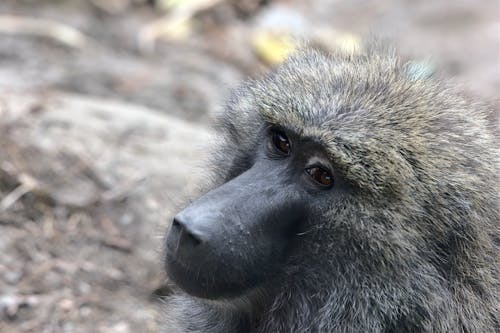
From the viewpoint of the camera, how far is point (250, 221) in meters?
2.93

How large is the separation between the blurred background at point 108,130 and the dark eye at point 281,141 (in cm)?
71

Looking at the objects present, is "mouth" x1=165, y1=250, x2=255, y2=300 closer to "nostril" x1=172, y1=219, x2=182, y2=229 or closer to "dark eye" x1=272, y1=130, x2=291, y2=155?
"nostril" x1=172, y1=219, x2=182, y2=229

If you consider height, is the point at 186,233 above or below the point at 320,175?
below

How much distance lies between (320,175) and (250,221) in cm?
33

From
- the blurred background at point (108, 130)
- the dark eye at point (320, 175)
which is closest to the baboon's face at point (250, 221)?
the dark eye at point (320, 175)

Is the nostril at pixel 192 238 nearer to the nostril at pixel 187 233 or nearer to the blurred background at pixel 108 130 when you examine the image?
the nostril at pixel 187 233

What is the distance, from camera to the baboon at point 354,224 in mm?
2926

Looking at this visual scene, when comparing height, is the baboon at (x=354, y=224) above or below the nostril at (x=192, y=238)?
above

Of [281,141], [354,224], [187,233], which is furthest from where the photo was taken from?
[281,141]

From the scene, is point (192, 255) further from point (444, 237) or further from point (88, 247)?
point (88, 247)

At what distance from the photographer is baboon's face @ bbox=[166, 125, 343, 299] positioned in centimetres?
286

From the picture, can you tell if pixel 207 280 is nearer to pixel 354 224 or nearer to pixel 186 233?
pixel 186 233

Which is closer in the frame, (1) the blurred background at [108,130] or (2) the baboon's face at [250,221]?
(2) the baboon's face at [250,221]

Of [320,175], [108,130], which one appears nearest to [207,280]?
[320,175]
